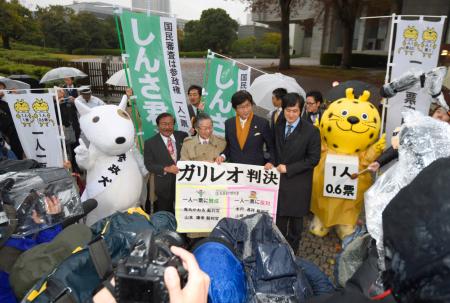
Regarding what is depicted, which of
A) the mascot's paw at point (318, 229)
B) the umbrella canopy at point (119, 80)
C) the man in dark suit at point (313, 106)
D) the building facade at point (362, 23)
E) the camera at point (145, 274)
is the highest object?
the building facade at point (362, 23)

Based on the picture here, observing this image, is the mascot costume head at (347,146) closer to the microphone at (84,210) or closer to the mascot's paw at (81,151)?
the microphone at (84,210)

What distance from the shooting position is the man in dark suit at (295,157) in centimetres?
346

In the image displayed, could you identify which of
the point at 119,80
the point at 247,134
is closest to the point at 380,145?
the point at 247,134

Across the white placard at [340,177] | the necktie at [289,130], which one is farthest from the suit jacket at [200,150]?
the white placard at [340,177]

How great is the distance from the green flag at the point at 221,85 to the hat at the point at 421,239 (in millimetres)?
4729

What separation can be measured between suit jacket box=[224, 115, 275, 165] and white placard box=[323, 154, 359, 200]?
0.80 meters

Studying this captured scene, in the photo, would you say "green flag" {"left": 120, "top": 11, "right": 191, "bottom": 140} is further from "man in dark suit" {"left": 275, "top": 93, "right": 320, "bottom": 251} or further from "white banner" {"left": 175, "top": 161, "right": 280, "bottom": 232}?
"man in dark suit" {"left": 275, "top": 93, "right": 320, "bottom": 251}

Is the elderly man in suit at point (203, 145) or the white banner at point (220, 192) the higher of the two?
the elderly man in suit at point (203, 145)

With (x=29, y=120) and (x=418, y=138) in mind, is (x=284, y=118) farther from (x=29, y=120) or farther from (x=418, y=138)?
(x=29, y=120)

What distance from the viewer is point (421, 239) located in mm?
815

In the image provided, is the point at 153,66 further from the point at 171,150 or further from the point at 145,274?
the point at 145,274

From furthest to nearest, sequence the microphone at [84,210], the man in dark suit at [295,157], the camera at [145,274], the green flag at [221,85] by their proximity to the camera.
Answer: the green flag at [221,85], the man in dark suit at [295,157], the microphone at [84,210], the camera at [145,274]

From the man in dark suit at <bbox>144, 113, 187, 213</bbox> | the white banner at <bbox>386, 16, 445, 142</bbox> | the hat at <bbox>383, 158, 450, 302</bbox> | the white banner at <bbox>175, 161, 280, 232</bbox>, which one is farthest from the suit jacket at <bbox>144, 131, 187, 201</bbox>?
the hat at <bbox>383, 158, 450, 302</bbox>

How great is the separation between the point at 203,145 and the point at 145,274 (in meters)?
2.87
